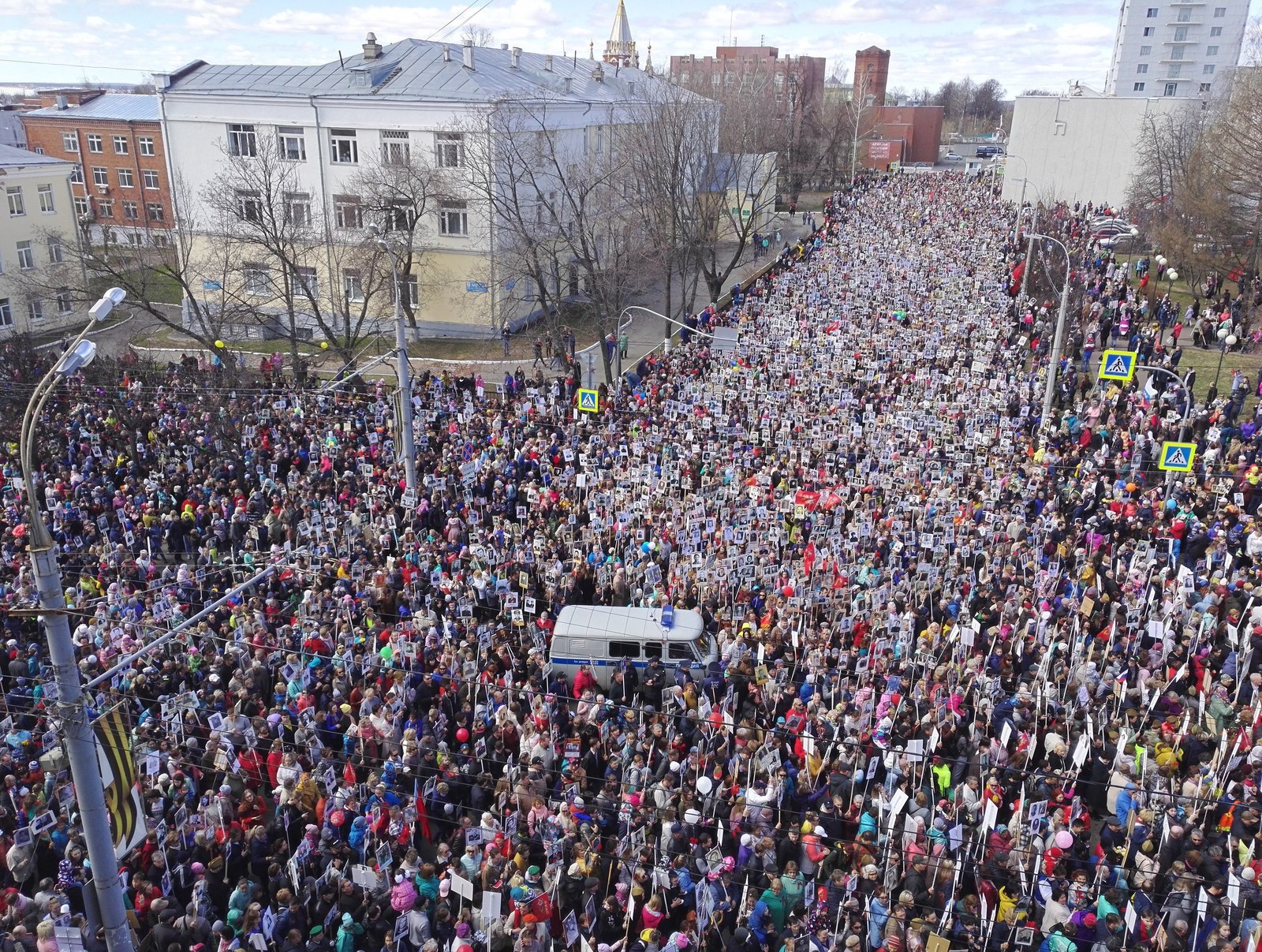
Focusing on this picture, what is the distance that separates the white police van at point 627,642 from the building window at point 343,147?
29100 mm

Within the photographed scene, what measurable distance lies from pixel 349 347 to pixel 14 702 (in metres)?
17.8

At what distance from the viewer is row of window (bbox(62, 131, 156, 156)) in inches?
2133

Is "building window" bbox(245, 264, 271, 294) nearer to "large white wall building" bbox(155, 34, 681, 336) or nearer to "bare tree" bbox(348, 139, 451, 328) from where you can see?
"large white wall building" bbox(155, 34, 681, 336)

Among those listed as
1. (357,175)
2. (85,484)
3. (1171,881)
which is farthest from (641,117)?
(1171,881)

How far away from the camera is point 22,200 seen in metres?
38.6

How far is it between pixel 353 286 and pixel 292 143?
238 inches

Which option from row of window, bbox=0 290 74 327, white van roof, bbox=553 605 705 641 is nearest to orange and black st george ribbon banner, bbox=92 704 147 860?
white van roof, bbox=553 605 705 641

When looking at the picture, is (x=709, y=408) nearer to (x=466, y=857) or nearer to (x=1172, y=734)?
(x=1172, y=734)

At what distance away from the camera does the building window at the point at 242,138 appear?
1501 inches

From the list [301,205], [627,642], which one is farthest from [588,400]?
[301,205]

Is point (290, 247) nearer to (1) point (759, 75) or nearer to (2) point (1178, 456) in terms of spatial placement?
(2) point (1178, 456)

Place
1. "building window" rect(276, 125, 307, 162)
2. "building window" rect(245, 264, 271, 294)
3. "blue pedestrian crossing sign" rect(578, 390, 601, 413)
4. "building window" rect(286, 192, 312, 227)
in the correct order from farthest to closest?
"building window" rect(286, 192, 312, 227)
"building window" rect(276, 125, 307, 162)
"building window" rect(245, 264, 271, 294)
"blue pedestrian crossing sign" rect(578, 390, 601, 413)

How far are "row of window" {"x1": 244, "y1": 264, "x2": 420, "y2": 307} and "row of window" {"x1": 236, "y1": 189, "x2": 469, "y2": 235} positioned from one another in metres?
1.95

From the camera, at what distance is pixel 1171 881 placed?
29.0 feet
